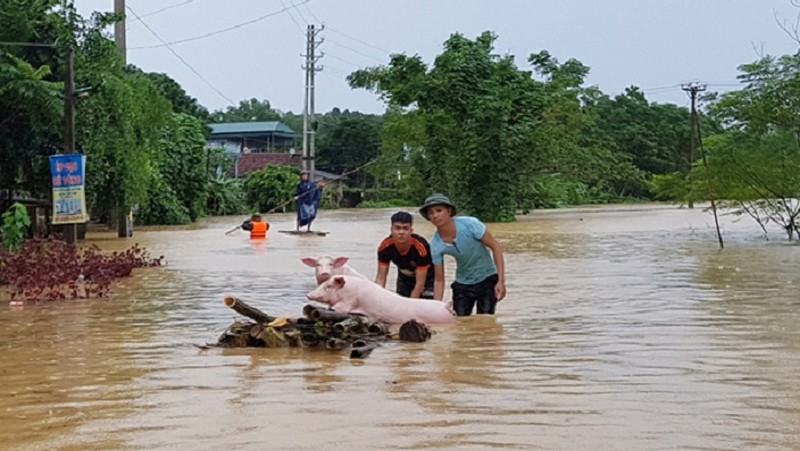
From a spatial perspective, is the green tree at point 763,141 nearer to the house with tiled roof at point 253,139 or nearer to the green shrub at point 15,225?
the green shrub at point 15,225

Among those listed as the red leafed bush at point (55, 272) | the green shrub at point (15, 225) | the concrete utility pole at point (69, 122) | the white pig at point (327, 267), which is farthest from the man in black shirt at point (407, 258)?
the concrete utility pole at point (69, 122)

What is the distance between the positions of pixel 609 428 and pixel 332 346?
3.08 m

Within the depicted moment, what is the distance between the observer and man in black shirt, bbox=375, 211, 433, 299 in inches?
356

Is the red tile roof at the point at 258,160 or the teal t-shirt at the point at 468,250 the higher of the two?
the red tile roof at the point at 258,160

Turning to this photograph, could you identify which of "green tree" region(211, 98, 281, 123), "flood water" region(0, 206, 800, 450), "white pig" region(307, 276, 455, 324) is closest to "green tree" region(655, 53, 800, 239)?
"flood water" region(0, 206, 800, 450)

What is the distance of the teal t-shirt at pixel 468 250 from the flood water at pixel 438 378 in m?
0.51

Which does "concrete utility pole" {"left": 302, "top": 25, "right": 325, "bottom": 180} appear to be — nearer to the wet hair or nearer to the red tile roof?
the red tile roof

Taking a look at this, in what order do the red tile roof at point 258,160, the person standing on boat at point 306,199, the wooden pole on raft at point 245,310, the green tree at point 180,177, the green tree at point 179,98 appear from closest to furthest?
1. the wooden pole on raft at point 245,310
2. the person standing on boat at point 306,199
3. the green tree at point 180,177
4. the green tree at point 179,98
5. the red tile roof at point 258,160

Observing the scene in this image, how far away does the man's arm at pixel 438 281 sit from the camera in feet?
30.5

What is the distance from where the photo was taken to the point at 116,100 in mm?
25594

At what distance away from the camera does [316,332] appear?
799cm

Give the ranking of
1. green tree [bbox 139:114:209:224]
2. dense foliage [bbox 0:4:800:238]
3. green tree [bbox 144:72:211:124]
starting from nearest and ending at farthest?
dense foliage [bbox 0:4:800:238]
green tree [bbox 139:114:209:224]
green tree [bbox 144:72:211:124]

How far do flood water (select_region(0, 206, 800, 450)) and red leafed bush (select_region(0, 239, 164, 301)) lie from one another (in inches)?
26.6

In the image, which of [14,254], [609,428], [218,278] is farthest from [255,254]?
[609,428]
